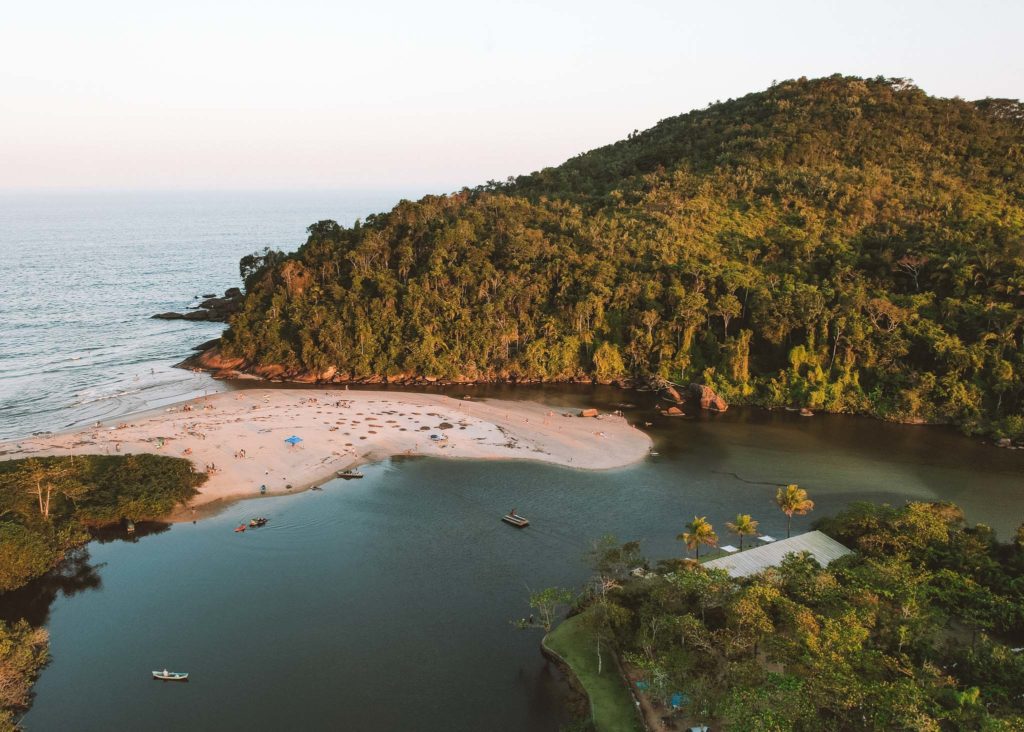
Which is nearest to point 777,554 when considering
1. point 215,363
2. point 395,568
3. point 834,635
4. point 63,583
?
point 834,635

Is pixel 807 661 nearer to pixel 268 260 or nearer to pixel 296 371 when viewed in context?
pixel 296 371

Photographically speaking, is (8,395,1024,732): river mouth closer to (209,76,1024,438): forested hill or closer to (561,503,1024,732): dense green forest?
(561,503,1024,732): dense green forest

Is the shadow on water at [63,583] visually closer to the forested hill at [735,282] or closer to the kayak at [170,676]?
the kayak at [170,676]

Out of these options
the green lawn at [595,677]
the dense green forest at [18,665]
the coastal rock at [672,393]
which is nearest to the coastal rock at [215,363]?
the dense green forest at [18,665]

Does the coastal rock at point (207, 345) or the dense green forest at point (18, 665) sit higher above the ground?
the coastal rock at point (207, 345)

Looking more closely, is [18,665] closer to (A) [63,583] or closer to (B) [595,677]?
(A) [63,583]

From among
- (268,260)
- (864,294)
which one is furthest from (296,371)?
(864,294)
